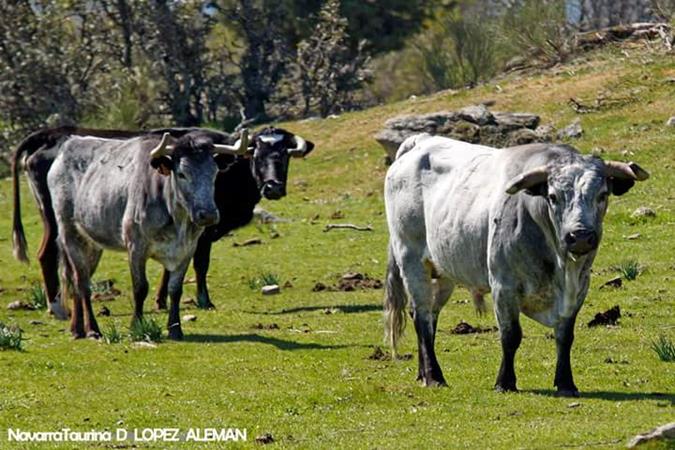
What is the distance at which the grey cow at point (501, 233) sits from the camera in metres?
11.8

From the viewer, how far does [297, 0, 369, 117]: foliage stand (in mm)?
48281

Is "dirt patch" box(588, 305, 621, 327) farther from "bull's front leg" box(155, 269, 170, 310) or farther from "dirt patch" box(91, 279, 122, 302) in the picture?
"dirt patch" box(91, 279, 122, 302)

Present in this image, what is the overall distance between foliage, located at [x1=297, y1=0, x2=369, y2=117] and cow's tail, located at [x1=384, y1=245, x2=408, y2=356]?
3405 cm

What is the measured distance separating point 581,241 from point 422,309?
2.53 m

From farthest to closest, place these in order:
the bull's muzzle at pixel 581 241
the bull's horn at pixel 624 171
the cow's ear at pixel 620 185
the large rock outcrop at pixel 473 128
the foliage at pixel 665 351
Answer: the large rock outcrop at pixel 473 128
the foliage at pixel 665 351
the cow's ear at pixel 620 185
the bull's horn at pixel 624 171
the bull's muzzle at pixel 581 241

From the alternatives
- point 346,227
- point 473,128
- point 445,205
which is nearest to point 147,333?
point 445,205

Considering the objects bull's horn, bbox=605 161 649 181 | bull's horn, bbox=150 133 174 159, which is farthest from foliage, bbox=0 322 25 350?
bull's horn, bbox=605 161 649 181

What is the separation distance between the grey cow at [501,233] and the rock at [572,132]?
18.3 metres

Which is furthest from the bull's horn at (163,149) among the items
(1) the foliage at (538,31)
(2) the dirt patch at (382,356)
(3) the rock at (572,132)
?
(1) the foliage at (538,31)

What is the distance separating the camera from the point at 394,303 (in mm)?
14125

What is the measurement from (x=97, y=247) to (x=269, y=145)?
423 centimetres

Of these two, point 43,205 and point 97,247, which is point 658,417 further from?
point 43,205

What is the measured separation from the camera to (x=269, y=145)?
71.7 ft

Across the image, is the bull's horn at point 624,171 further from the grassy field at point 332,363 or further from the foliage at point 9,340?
the foliage at point 9,340
